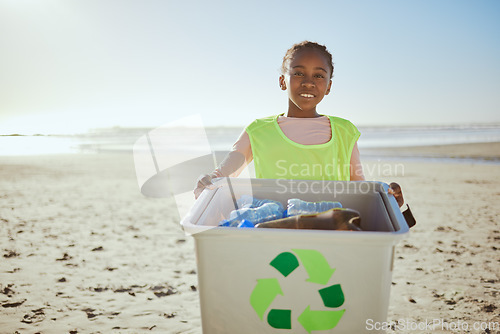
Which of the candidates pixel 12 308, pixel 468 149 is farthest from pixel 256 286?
pixel 468 149

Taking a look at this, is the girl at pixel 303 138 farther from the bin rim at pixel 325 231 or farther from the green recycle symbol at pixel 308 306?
the green recycle symbol at pixel 308 306

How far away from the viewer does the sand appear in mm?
2518

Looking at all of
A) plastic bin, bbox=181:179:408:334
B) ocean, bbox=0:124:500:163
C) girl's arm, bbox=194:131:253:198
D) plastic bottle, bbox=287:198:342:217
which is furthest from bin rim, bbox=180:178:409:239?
ocean, bbox=0:124:500:163

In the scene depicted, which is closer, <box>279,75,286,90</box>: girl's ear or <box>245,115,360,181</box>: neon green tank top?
<box>245,115,360,181</box>: neon green tank top

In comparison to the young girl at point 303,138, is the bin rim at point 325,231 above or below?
below

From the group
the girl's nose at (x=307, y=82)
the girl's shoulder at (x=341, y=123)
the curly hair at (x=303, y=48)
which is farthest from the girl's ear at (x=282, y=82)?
the girl's shoulder at (x=341, y=123)

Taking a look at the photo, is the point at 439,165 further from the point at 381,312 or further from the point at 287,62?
the point at 381,312

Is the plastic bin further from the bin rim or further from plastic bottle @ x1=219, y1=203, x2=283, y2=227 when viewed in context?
plastic bottle @ x1=219, y1=203, x2=283, y2=227

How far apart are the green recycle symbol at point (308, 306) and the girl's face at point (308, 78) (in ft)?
3.29

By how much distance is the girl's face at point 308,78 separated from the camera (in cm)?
167

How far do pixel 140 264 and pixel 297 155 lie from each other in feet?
7.88

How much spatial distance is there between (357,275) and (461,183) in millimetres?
7567

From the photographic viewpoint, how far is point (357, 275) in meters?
0.85

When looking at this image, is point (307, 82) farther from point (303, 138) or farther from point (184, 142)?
point (184, 142)
